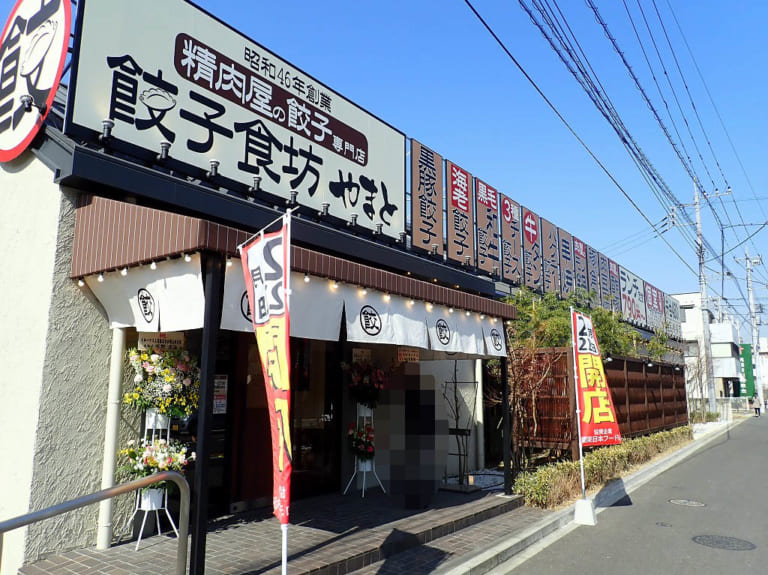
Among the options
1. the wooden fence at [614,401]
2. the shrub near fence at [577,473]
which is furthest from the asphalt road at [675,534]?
the wooden fence at [614,401]

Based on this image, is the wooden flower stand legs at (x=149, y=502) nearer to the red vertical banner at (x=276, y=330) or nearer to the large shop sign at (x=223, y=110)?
the red vertical banner at (x=276, y=330)

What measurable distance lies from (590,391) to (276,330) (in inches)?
270

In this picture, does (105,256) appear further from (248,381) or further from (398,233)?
(398,233)

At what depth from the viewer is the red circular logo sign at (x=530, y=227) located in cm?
1679

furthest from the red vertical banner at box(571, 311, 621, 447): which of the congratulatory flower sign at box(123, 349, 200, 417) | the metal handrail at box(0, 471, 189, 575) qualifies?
the metal handrail at box(0, 471, 189, 575)

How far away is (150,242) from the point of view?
Answer: 5.00 meters

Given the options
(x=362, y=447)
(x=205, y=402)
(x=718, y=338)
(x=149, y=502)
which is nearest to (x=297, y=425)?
(x=362, y=447)

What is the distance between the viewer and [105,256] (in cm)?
543

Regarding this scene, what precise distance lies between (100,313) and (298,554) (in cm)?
347

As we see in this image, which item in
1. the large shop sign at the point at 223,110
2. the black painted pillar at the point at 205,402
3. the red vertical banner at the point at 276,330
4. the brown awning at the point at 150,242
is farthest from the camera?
the large shop sign at the point at 223,110

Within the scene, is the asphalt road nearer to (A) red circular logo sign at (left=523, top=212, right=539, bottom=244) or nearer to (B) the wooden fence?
(B) the wooden fence

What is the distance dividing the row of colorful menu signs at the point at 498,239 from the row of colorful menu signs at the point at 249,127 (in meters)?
0.05

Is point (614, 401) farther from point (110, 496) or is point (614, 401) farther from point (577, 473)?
point (110, 496)

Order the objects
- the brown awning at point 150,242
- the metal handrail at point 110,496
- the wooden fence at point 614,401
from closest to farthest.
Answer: the metal handrail at point 110,496 < the brown awning at point 150,242 < the wooden fence at point 614,401
